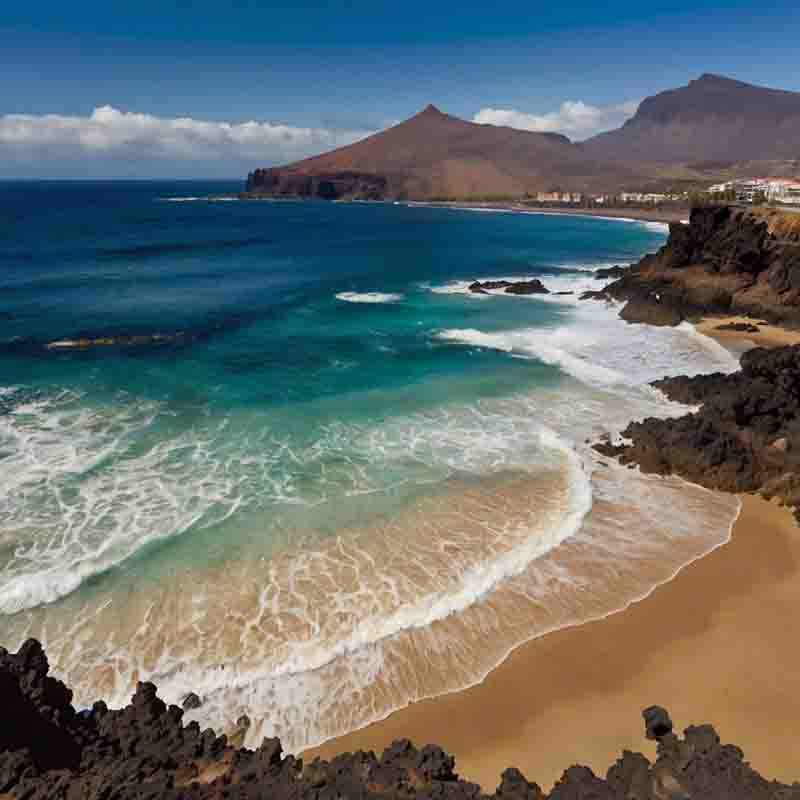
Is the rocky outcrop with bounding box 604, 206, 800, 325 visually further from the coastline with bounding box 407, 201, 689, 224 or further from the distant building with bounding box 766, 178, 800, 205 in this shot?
the coastline with bounding box 407, 201, 689, 224

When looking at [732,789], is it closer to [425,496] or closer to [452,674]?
[452,674]

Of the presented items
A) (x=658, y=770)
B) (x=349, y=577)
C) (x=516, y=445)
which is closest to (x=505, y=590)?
(x=349, y=577)

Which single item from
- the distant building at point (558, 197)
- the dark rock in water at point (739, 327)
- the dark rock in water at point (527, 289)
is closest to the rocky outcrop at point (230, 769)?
the dark rock in water at point (739, 327)

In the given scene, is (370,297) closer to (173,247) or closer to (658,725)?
(173,247)

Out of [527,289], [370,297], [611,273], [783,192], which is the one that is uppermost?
[783,192]

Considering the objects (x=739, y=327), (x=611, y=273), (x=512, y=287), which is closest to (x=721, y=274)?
(x=739, y=327)

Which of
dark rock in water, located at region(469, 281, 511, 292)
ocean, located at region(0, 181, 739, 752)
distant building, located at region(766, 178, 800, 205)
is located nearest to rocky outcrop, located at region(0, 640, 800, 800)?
ocean, located at region(0, 181, 739, 752)
